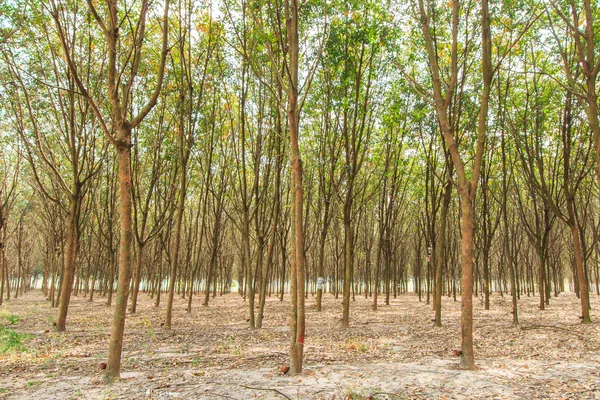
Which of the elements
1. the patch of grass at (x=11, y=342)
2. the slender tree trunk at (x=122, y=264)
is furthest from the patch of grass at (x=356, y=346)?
the patch of grass at (x=11, y=342)

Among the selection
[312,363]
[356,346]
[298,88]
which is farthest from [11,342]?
[298,88]

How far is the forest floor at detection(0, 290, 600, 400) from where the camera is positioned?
4.89 m

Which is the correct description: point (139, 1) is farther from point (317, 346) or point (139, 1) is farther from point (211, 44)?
point (317, 346)

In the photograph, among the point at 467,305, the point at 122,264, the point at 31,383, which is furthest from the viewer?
the point at 467,305

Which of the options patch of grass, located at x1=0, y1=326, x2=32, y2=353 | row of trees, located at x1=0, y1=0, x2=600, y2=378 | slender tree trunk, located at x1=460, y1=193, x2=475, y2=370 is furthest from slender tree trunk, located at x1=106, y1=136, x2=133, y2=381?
slender tree trunk, located at x1=460, y1=193, x2=475, y2=370

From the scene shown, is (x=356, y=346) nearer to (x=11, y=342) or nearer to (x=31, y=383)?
(x=31, y=383)

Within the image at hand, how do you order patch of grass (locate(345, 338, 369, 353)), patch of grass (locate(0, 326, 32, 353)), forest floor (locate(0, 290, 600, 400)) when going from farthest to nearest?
patch of grass (locate(345, 338, 369, 353)) → patch of grass (locate(0, 326, 32, 353)) → forest floor (locate(0, 290, 600, 400))

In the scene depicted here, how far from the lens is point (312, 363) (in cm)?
663

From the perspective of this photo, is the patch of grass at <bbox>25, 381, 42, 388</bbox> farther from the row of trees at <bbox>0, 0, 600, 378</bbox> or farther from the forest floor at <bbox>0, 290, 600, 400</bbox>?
the row of trees at <bbox>0, 0, 600, 378</bbox>

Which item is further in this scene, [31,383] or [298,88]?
[298,88]

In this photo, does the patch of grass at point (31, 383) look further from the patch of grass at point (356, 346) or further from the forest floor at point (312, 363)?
the patch of grass at point (356, 346)

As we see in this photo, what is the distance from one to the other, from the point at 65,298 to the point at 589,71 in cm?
1357

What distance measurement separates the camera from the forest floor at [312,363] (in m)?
4.89

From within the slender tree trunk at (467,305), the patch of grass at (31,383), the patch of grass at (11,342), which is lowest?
the patch of grass at (11,342)
